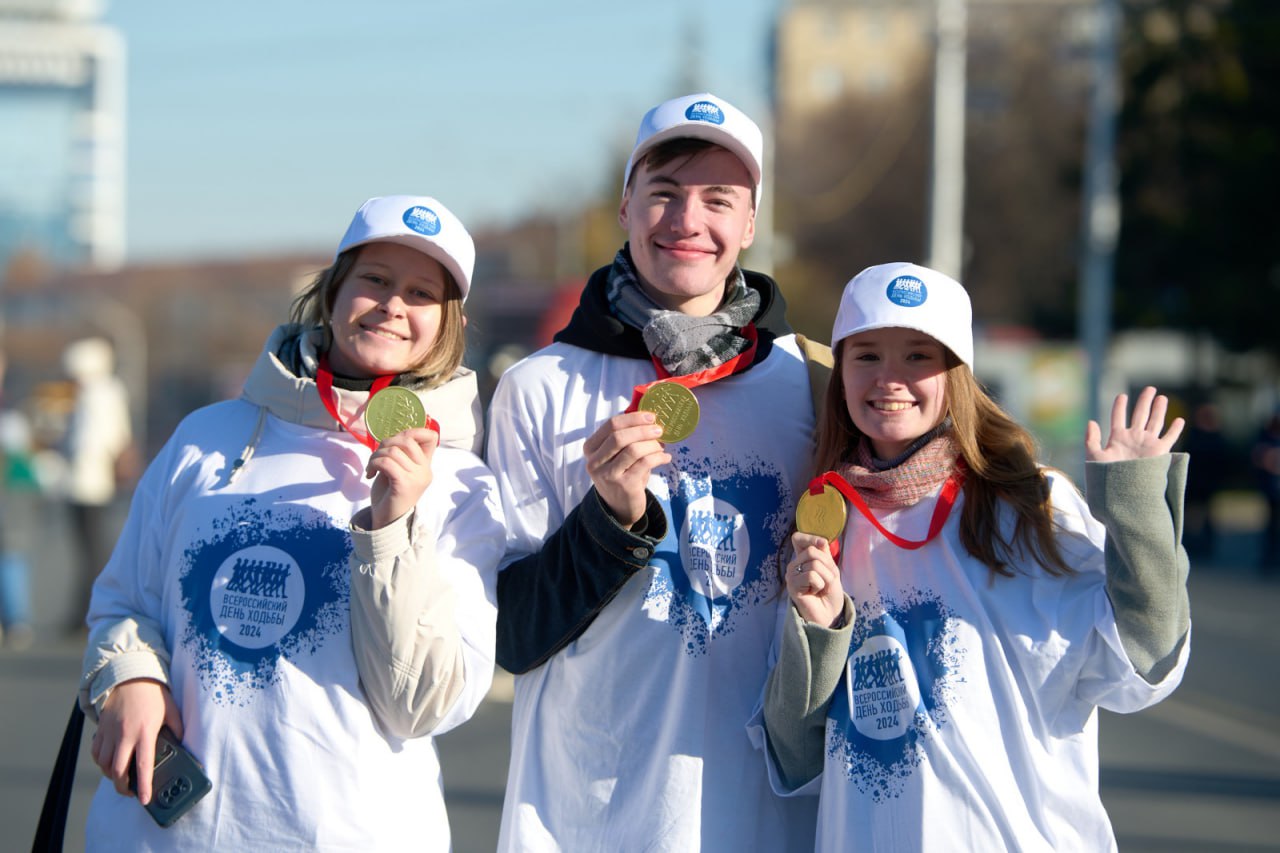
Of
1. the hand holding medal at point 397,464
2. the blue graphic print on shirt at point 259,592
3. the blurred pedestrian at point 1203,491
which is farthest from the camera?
the blurred pedestrian at point 1203,491

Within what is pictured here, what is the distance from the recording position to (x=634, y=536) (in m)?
2.93

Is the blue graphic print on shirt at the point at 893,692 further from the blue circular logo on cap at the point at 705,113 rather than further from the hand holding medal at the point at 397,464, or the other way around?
the blue circular logo on cap at the point at 705,113

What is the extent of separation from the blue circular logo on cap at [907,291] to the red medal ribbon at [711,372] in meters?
0.37

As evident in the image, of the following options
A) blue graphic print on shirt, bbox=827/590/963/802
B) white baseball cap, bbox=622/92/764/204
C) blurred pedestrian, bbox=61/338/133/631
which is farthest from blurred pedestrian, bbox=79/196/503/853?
blurred pedestrian, bbox=61/338/133/631

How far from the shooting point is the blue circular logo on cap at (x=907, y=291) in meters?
3.02

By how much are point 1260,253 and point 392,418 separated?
24.3 metres

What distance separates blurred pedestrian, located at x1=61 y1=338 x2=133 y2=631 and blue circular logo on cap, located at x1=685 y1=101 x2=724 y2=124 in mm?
9043

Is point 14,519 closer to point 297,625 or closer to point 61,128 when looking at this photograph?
point 297,625

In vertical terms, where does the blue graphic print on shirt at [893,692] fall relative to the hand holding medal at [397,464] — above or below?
below

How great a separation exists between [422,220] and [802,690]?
1220 mm

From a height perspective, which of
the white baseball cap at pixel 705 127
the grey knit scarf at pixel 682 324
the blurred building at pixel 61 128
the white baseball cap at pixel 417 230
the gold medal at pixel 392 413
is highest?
the blurred building at pixel 61 128

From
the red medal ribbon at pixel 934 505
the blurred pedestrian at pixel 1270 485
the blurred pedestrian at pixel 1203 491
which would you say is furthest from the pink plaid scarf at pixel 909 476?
the blurred pedestrian at pixel 1203 491

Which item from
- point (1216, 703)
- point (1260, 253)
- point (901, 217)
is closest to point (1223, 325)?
point (1260, 253)

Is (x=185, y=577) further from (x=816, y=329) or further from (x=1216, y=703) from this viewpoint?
(x=816, y=329)
